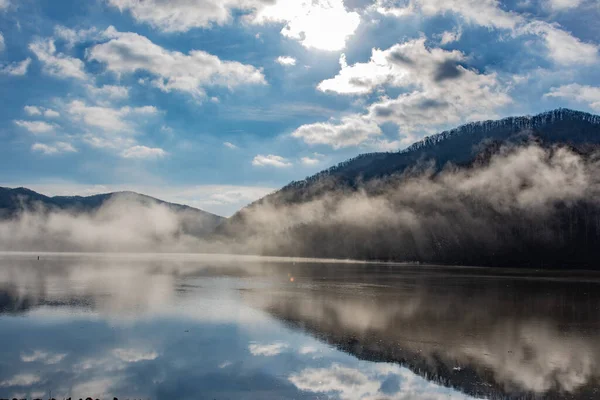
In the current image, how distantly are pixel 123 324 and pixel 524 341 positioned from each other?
1261 inches

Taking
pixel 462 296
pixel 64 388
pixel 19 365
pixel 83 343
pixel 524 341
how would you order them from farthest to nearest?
1. pixel 462 296
2. pixel 524 341
3. pixel 83 343
4. pixel 19 365
5. pixel 64 388

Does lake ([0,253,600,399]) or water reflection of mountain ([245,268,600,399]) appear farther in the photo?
water reflection of mountain ([245,268,600,399])

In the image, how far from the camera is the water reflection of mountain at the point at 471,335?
2595 cm

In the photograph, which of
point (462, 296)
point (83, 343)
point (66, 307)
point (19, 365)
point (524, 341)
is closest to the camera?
point (19, 365)

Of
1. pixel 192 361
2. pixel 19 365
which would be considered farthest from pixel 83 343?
pixel 192 361

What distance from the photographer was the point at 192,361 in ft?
93.5

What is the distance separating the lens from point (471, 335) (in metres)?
38.4

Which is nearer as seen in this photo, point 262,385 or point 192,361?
point 262,385

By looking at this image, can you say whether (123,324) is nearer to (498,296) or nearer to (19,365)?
(19,365)

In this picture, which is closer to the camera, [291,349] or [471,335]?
[291,349]

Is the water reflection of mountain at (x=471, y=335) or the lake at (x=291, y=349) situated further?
the water reflection of mountain at (x=471, y=335)

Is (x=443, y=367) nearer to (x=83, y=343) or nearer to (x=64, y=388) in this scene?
(x=64, y=388)

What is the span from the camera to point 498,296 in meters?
70.7

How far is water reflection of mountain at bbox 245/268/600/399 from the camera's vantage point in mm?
25953
